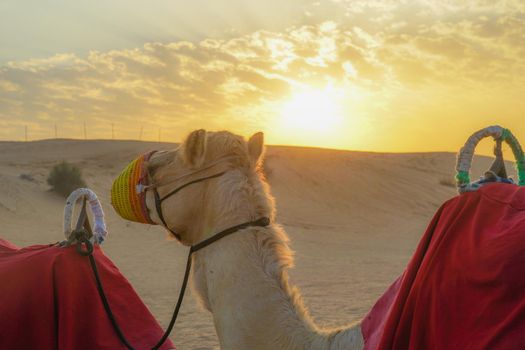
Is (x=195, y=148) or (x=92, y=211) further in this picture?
(x=92, y=211)

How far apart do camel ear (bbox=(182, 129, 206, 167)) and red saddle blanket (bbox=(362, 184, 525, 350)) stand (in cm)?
97

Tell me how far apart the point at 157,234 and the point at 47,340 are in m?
17.2

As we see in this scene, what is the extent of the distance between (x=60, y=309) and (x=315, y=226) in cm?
2231

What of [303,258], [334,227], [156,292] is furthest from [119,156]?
[156,292]

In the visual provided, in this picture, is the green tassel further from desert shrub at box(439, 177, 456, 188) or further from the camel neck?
desert shrub at box(439, 177, 456, 188)

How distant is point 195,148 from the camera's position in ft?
7.37

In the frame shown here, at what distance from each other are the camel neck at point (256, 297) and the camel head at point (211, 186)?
0.10m

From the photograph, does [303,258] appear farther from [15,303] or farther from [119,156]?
[119,156]

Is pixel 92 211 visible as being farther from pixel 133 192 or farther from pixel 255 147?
pixel 255 147

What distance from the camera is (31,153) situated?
55875 mm

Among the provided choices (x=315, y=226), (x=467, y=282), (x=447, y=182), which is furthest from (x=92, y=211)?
(x=447, y=182)

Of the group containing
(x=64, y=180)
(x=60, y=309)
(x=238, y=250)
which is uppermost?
(x=238, y=250)

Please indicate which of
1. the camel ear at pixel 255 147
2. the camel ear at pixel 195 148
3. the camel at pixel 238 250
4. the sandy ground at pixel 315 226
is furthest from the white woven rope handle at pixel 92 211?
the sandy ground at pixel 315 226

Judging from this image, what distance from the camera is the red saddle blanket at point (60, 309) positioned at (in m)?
2.51
